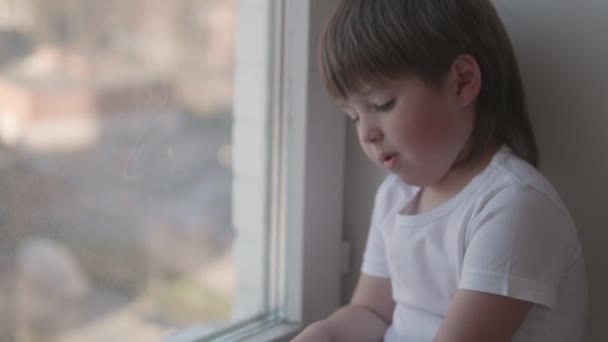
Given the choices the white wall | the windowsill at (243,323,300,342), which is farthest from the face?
the windowsill at (243,323,300,342)

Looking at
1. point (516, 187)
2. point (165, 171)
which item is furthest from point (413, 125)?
point (165, 171)

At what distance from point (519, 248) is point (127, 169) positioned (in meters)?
0.52

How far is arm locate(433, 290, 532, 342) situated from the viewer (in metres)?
0.86

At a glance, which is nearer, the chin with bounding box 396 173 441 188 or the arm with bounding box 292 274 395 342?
the chin with bounding box 396 173 441 188

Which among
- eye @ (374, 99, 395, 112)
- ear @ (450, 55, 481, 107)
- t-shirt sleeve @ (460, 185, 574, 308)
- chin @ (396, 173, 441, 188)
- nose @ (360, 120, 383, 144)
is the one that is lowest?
t-shirt sleeve @ (460, 185, 574, 308)

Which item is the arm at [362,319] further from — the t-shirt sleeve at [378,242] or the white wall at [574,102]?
the white wall at [574,102]

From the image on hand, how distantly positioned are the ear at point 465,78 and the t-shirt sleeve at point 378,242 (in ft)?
0.73

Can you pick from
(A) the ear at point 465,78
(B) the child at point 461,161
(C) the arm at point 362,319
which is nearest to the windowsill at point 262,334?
(C) the arm at point 362,319

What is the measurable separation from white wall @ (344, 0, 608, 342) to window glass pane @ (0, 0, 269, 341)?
1.32 ft

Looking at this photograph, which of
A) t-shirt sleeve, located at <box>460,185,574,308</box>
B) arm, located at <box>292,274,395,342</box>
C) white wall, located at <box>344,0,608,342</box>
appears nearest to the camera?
t-shirt sleeve, located at <box>460,185,574,308</box>

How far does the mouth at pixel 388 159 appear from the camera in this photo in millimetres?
936

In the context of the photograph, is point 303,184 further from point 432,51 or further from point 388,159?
point 432,51

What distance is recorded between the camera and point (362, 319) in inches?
43.2

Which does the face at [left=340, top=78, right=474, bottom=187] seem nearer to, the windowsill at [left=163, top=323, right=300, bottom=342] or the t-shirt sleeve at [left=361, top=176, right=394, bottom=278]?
the t-shirt sleeve at [left=361, top=176, right=394, bottom=278]
